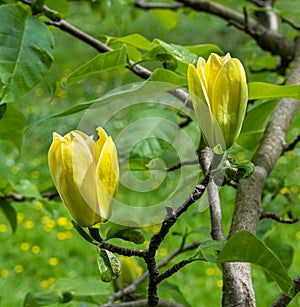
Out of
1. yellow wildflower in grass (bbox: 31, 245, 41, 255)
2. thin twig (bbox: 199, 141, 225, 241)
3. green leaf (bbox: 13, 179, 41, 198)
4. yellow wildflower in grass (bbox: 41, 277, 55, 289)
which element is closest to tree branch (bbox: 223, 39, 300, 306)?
thin twig (bbox: 199, 141, 225, 241)

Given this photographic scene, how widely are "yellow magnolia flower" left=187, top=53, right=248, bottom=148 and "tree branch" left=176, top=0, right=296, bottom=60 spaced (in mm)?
824

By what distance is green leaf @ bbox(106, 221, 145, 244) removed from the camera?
0.62 meters

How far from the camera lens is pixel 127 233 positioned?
0.62 metres

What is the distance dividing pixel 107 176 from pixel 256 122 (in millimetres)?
430

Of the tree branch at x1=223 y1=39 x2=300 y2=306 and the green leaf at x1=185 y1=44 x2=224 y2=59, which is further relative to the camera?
the green leaf at x1=185 y1=44 x2=224 y2=59

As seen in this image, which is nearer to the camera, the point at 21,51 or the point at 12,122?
the point at 21,51

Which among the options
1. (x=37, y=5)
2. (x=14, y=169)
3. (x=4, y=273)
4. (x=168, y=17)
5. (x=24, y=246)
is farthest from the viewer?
(x=14, y=169)

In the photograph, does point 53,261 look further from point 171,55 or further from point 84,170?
point 84,170

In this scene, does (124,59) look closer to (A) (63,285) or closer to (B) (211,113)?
(B) (211,113)

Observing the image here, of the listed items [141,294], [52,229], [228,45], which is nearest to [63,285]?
[141,294]

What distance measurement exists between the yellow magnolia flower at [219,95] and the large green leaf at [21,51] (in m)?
0.28

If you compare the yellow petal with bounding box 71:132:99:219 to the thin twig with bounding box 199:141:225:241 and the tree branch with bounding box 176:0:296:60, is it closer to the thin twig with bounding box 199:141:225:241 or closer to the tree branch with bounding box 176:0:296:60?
the thin twig with bounding box 199:141:225:241

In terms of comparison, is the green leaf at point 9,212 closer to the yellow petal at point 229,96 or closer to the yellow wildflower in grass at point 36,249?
the yellow petal at point 229,96

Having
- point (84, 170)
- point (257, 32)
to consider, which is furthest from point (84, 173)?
point (257, 32)
